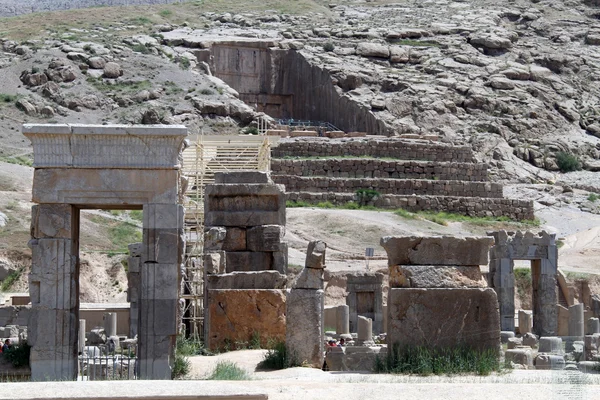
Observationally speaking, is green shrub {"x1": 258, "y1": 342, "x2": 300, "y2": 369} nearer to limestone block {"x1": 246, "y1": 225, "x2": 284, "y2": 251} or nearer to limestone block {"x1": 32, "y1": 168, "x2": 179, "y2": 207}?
limestone block {"x1": 32, "y1": 168, "x2": 179, "y2": 207}

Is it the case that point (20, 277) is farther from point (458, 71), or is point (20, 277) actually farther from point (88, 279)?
point (458, 71)

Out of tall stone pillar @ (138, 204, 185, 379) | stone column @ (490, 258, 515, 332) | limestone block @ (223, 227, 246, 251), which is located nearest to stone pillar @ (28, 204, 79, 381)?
tall stone pillar @ (138, 204, 185, 379)

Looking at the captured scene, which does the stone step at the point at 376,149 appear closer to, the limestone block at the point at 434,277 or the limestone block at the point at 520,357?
the limestone block at the point at 520,357

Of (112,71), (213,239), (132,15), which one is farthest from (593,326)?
(132,15)

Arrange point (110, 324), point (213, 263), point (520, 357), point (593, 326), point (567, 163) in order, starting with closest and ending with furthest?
point (520, 357), point (213, 263), point (110, 324), point (593, 326), point (567, 163)

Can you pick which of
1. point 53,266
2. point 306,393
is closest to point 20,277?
point 53,266

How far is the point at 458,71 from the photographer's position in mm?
76062

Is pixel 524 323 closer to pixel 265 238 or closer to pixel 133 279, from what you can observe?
pixel 265 238

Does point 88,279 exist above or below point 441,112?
below

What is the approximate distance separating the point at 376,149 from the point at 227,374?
45.8m

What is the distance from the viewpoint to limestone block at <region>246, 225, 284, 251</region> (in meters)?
23.1

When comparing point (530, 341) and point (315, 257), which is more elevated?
point (315, 257)

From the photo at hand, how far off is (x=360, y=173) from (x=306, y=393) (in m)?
46.0

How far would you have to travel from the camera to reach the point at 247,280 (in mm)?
20938
